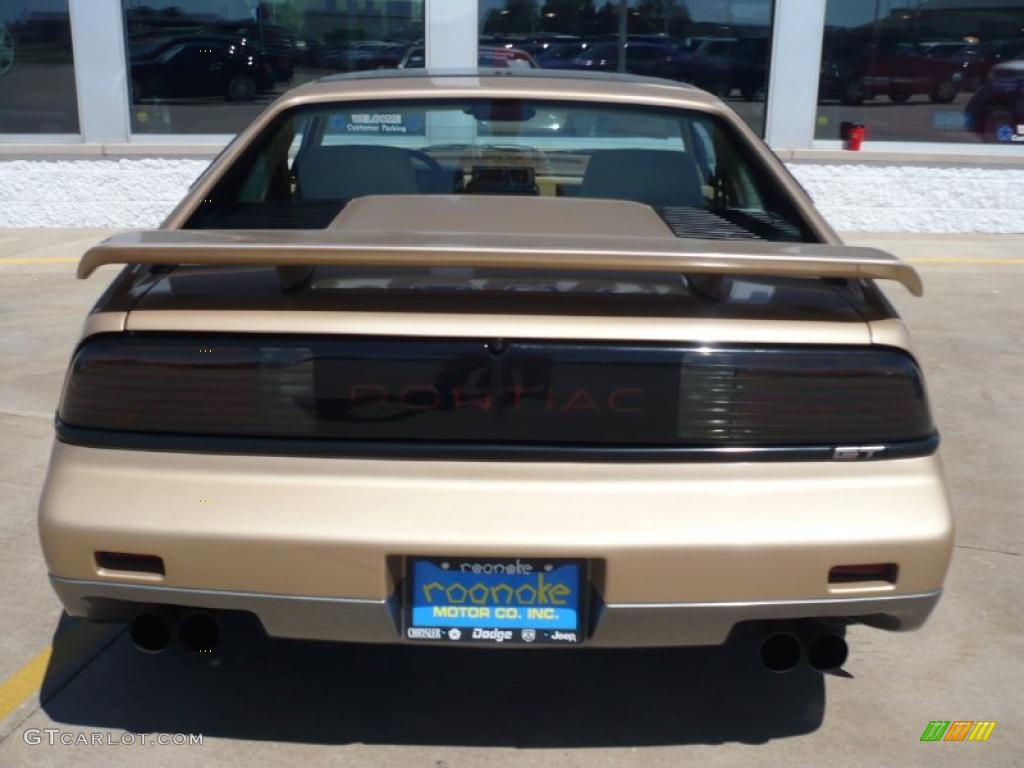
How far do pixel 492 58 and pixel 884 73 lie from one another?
12.4 ft

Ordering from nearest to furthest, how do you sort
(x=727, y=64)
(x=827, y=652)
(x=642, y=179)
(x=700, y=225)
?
(x=827, y=652) → (x=700, y=225) → (x=642, y=179) → (x=727, y=64)

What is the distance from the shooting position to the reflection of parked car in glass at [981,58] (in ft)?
36.3

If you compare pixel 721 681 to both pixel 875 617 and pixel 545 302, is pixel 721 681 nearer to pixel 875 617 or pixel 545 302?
pixel 875 617

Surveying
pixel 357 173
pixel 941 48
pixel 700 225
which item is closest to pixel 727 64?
pixel 941 48

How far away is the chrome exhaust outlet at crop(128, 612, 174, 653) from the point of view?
2744 millimetres

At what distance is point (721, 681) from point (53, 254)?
8.10 m

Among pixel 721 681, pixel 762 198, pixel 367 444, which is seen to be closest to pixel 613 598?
pixel 367 444

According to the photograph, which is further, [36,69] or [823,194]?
[823,194]

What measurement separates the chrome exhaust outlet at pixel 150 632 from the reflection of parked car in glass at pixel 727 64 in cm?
927

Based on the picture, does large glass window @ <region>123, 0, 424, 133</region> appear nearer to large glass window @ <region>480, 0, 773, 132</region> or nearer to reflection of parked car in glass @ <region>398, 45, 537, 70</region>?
reflection of parked car in glass @ <region>398, 45, 537, 70</region>

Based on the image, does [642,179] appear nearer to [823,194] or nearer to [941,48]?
[823,194]

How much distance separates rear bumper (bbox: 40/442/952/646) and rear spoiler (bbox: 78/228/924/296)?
1.44 ft

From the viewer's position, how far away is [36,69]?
35.7ft

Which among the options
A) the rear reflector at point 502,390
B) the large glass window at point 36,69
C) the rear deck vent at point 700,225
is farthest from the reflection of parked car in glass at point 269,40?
the rear reflector at point 502,390
